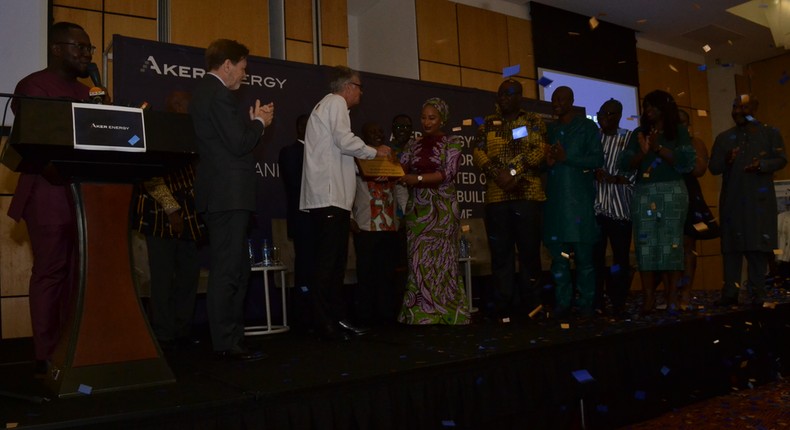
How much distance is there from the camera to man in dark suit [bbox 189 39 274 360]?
2473mm

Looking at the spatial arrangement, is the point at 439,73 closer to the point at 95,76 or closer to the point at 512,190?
the point at 512,190

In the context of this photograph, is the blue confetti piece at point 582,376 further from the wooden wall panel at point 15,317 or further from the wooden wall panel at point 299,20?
the wooden wall panel at point 299,20

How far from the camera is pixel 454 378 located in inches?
90.0

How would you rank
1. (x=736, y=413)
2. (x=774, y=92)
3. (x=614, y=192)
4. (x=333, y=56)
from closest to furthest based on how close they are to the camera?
(x=736, y=413), (x=614, y=192), (x=333, y=56), (x=774, y=92)

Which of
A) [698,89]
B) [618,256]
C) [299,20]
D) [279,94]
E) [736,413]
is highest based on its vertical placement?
[698,89]

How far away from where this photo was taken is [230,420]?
5.94 feet

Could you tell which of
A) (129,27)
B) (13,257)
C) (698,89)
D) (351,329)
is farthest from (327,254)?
(698,89)

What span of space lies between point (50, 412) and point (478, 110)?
15.5ft

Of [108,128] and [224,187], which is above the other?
[108,128]

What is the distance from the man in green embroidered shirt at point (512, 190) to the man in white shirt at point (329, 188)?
904 millimetres

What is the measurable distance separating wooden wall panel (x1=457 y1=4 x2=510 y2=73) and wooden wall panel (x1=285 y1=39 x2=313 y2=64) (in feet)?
6.46

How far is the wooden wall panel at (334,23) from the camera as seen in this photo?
6.32m

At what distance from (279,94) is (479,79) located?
341 cm

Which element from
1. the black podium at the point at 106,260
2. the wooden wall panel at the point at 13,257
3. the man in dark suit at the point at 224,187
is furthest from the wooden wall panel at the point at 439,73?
the black podium at the point at 106,260
